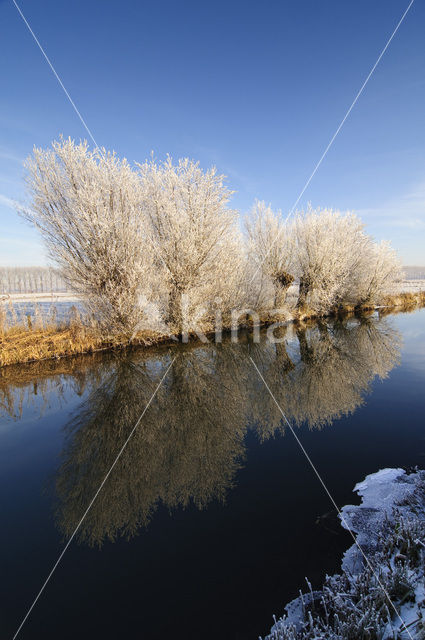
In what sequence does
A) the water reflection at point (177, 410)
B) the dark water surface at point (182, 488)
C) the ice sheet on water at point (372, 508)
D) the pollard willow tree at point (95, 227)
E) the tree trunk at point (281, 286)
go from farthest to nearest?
the tree trunk at point (281, 286)
the pollard willow tree at point (95, 227)
the water reflection at point (177, 410)
the ice sheet on water at point (372, 508)
the dark water surface at point (182, 488)

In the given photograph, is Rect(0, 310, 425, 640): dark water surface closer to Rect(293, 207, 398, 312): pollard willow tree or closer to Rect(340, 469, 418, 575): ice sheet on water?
Rect(340, 469, 418, 575): ice sheet on water

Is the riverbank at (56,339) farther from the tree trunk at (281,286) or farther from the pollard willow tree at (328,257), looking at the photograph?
the pollard willow tree at (328,257)

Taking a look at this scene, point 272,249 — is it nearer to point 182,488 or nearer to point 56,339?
point 56,339

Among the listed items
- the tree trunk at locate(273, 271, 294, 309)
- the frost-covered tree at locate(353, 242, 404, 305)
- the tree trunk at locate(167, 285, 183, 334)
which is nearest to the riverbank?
the tree trunk at locate(167, 285, 183, 334)

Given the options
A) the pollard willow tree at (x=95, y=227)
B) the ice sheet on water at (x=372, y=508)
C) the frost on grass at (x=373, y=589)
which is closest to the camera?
the frost on grass at (x=373, y=589)

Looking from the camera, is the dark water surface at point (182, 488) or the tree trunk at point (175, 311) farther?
the tree trunk at point (175, 311)

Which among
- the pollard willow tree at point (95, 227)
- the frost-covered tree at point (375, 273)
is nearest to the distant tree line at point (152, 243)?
the pollard willow tree at point (95, 227)

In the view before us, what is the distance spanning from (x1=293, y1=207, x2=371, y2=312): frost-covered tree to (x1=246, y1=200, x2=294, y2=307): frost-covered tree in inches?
53.7

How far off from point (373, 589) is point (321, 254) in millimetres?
20157

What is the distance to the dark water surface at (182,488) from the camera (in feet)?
9.28

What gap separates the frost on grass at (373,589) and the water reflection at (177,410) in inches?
68.6

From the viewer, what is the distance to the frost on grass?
229cm

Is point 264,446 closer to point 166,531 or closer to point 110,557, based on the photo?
point 166,531

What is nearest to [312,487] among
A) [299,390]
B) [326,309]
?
[299,390]
